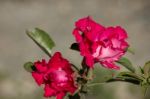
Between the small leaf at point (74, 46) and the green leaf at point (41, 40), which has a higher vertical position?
the green leaf at point (41, 40)

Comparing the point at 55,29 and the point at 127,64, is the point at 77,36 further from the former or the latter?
the point at 55,29

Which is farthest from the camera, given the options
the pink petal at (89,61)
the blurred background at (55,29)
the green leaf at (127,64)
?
the blurred background at (55,29)

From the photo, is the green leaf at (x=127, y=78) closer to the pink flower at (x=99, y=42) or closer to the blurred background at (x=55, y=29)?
the pink flower at (x=99, y=42)

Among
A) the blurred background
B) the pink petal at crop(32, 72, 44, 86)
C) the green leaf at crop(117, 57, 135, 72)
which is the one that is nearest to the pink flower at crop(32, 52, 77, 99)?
the pink petal at crop(32, 72, 44, 86)

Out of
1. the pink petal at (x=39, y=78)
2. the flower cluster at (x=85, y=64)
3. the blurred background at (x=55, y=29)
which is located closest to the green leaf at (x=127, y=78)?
the flower cluster at (x=85, y=64)

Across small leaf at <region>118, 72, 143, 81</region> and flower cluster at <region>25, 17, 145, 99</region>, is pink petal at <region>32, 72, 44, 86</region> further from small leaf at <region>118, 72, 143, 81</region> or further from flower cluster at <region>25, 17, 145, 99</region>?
small leaf at <region>118, 72, 143, 81</region>

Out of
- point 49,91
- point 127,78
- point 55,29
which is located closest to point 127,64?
point 127,78

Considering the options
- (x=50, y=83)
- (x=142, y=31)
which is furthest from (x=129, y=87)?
(x=50, y=83)
